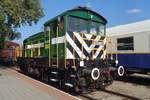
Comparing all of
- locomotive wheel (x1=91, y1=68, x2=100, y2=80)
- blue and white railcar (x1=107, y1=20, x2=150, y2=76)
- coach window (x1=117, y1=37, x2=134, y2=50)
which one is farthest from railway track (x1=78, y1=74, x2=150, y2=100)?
coach window (x1=117, y1=37, x2=134, y2=50)

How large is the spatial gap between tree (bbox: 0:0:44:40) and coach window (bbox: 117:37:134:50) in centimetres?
1186

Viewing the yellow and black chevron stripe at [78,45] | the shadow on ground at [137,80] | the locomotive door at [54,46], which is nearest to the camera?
the yellow and black chevron stripe at [78,45]

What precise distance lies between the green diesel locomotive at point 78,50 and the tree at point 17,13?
38.6 ft

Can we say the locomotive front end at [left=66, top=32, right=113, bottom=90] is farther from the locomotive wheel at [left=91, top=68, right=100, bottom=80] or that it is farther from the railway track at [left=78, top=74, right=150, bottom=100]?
the railway track at [left=78, top=74, right=150, bottom=100]

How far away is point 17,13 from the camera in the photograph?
87.9 ft

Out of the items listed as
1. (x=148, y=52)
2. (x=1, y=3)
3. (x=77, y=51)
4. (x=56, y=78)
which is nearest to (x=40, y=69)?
(x=56, y=78)

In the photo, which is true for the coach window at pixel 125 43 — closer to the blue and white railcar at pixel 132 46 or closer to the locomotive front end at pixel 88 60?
the blue and white railcar at pixel 132 46

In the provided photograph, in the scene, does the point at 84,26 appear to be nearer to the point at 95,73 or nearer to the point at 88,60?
the point at 88,60

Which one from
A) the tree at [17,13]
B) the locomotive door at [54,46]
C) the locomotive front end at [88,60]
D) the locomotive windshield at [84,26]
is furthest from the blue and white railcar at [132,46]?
the tree at [17,13]

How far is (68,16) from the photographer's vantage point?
12.8m

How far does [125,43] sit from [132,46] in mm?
621

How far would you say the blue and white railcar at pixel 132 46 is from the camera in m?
15.5

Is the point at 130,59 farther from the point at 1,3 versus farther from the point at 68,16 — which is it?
the point at 1,3

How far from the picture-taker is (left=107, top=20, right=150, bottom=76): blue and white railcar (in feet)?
50.9
